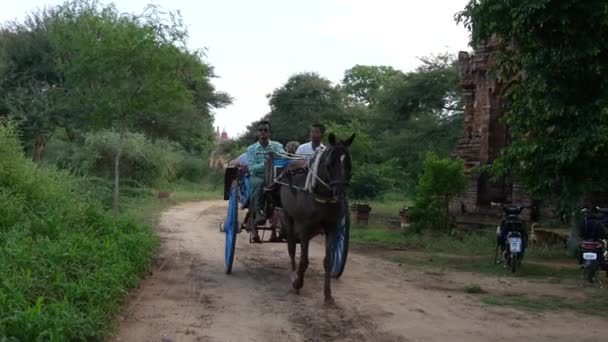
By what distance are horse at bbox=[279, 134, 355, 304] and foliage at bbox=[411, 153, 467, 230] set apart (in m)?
8.10

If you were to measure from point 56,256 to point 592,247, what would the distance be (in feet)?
23.7

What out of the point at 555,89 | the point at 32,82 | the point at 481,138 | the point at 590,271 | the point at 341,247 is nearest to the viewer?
the point at 341,247

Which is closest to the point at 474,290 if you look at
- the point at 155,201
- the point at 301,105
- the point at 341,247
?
the point at 341,247

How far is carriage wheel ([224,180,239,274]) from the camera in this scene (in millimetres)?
9570

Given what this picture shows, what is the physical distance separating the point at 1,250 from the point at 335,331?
348cm

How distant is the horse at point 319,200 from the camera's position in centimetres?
741

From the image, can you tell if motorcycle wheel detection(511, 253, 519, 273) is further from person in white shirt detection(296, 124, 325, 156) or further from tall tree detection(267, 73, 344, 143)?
tall tree detection(267, 73, 344, 143)

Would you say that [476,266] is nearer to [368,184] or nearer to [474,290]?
[474,290]

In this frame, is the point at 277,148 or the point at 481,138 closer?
the point at 277,148

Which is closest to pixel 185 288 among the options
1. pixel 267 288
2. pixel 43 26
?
pixel 267 288

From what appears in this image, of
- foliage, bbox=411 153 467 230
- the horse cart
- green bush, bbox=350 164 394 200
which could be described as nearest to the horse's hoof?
the horse cart

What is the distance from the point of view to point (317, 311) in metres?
7.18

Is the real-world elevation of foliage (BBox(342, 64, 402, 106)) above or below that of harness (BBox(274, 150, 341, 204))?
above

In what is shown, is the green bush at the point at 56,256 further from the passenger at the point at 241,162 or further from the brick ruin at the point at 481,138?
the brick ruin at the point at 481,138
